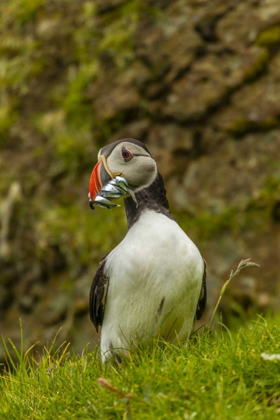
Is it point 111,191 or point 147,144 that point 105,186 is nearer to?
point 111,191

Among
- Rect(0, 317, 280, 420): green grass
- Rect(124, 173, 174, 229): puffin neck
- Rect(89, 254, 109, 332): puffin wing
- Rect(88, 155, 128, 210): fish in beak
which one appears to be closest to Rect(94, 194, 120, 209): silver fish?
Rect(88, 155, 128, 210): fish in beak

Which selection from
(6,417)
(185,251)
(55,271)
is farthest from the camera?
(55,271)

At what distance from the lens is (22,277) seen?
9203mm

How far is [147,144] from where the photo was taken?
9102 millimetres

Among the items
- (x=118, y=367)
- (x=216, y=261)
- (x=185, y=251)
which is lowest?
(x=216, y=261)

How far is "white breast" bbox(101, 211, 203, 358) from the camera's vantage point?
14.6 feet

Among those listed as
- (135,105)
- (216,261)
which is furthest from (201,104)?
(216,261)

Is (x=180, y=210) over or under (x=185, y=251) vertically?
under

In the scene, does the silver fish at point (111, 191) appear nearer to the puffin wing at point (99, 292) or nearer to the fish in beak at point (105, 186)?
the fish in beak at point (105, 186)

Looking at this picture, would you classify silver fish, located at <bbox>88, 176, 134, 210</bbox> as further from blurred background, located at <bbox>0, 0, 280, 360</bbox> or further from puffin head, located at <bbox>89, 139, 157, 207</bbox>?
blurred background, located at <bbox>0, 0, 280, 360</bbox>

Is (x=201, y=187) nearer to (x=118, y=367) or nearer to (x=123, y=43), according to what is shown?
(x=123, y=43)

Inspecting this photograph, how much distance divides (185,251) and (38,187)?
532 cm

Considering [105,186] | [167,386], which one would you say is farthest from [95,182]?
[167,386]

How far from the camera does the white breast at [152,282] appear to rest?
4445 mm
